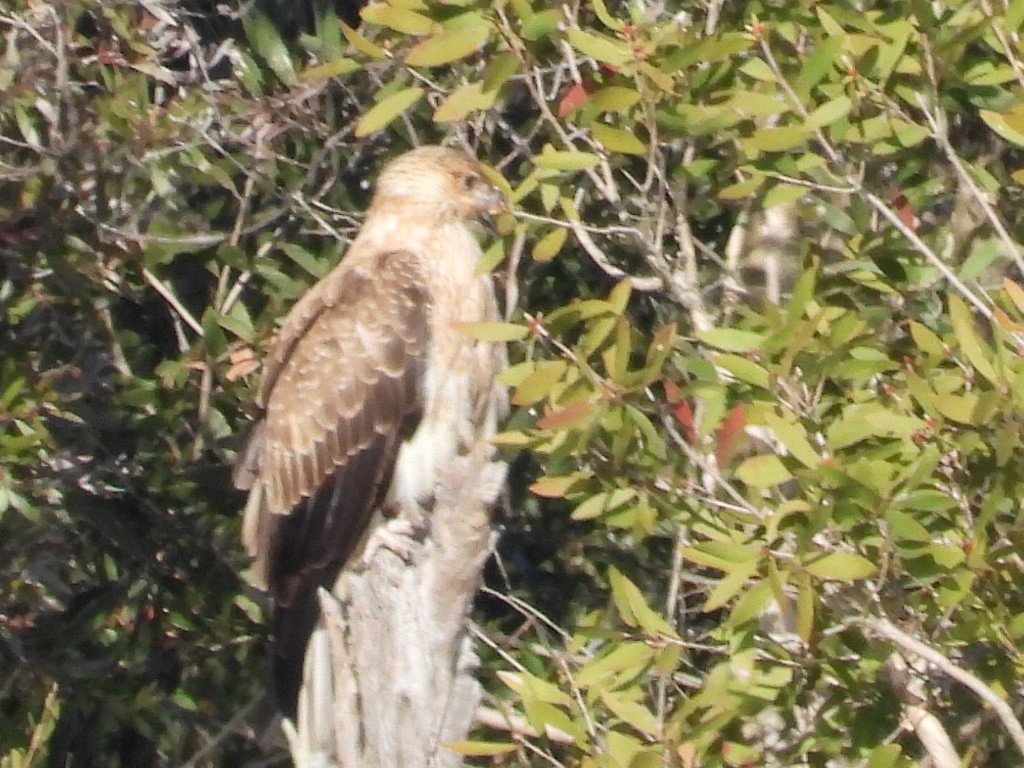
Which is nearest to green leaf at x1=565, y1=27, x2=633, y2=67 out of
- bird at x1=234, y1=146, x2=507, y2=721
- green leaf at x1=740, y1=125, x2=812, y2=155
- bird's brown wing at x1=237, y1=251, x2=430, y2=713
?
green leaf at x1=740, y1=125, x2=812, y2=155

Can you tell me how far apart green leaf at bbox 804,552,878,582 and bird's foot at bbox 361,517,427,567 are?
1625mm

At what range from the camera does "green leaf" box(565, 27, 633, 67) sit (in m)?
3.07

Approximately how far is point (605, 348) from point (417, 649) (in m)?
0.88

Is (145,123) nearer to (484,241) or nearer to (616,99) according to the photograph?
(484,241)

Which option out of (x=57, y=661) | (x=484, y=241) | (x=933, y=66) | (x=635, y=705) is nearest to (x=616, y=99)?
(x=933, y=66)

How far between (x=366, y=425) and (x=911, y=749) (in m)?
1.66

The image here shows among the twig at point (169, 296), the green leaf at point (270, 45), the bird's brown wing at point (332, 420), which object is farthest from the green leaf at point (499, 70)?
the twig at point (169, 296)

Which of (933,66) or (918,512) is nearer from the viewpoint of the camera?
(918,512)

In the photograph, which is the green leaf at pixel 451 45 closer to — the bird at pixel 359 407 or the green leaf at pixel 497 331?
the green leaf at pixel 497 331

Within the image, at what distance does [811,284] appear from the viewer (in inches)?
120

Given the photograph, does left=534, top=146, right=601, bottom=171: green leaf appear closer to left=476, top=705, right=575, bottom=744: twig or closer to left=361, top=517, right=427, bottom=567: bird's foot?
left=476, top=705, right=575, bottom=744: twig

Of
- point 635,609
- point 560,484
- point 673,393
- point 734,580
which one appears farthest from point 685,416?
point 734,580

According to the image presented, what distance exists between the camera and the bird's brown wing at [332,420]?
15.0ft

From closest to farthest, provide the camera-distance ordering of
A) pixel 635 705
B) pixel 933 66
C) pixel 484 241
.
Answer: pixel 933 66 → pixel 635 705 → pixel 484 241
